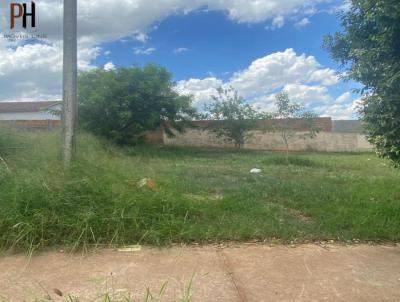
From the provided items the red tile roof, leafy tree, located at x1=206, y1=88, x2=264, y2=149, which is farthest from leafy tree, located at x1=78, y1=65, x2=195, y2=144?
the red tile roof

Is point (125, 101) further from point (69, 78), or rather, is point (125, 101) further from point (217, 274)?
point (217, 274)

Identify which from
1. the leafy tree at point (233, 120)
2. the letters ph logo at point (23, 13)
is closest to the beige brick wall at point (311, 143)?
the leafy tree at point (233, 120)

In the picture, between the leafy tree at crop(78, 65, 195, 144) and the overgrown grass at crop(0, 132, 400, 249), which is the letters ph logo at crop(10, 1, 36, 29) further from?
the leafy tree at crop(78, 65, 195, 144)

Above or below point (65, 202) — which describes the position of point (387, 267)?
below

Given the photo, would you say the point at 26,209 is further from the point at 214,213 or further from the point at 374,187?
the point at 374,187

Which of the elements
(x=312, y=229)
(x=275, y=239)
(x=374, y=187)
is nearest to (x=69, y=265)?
(x=275, y=239)

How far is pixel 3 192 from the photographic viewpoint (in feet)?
12.0

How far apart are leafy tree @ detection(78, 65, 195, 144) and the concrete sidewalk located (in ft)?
44.8

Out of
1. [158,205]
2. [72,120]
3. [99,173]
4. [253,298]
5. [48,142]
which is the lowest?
[253,298]

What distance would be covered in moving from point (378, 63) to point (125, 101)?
14157 millimetres

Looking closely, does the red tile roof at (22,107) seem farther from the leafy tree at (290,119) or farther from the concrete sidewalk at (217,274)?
the concrete sidewalk at (217,274)

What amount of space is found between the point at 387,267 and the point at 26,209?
343 cm

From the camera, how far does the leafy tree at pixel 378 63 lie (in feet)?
10.6

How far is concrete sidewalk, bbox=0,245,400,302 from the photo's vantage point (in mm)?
2406
